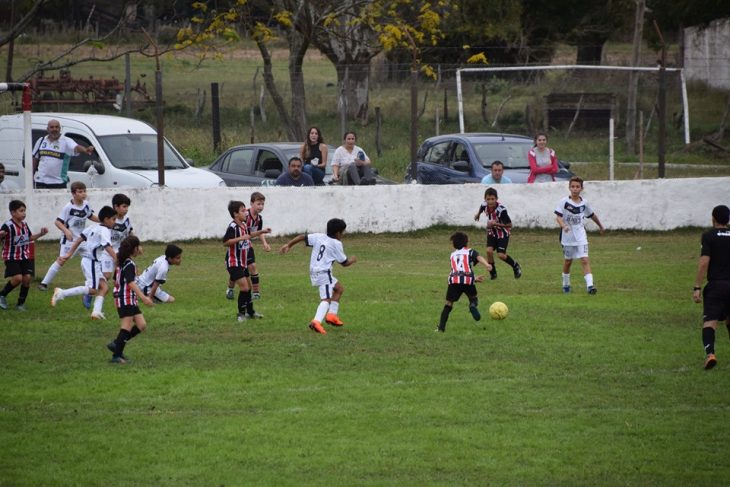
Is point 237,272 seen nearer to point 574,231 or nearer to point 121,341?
point 121,341

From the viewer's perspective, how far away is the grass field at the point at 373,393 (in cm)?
834

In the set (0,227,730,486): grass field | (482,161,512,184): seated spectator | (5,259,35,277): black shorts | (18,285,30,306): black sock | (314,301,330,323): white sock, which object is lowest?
(0,227,730,486): grass field

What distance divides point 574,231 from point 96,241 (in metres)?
6.79

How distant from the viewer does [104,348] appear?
40.7 ft

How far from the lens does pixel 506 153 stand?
23.6 meters

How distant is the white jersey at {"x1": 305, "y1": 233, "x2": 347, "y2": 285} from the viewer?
43.3 feet

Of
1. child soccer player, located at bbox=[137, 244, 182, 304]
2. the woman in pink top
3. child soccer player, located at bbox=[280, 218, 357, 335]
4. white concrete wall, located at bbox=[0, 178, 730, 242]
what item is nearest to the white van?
white concrete wall, located at bbox=[0, 178, 730, 242]

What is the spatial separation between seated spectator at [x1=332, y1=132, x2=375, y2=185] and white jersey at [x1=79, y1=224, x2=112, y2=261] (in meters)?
8.35

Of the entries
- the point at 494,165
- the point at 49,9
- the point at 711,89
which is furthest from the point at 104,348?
the point at 49,9

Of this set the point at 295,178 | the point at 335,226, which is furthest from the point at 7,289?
the point at 295,178

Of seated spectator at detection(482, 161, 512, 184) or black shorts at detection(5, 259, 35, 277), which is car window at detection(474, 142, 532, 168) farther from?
black shorts at detection(5, 259, 35, 277)

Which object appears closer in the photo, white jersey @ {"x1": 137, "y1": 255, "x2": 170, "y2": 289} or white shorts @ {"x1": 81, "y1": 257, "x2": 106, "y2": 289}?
white jersey @ {"x1": 137, "y1": 255, "x2": 170, "y2": 289}

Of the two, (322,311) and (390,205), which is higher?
(390,205)

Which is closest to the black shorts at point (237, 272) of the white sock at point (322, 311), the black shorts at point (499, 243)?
the white sock at point (322, 311)
